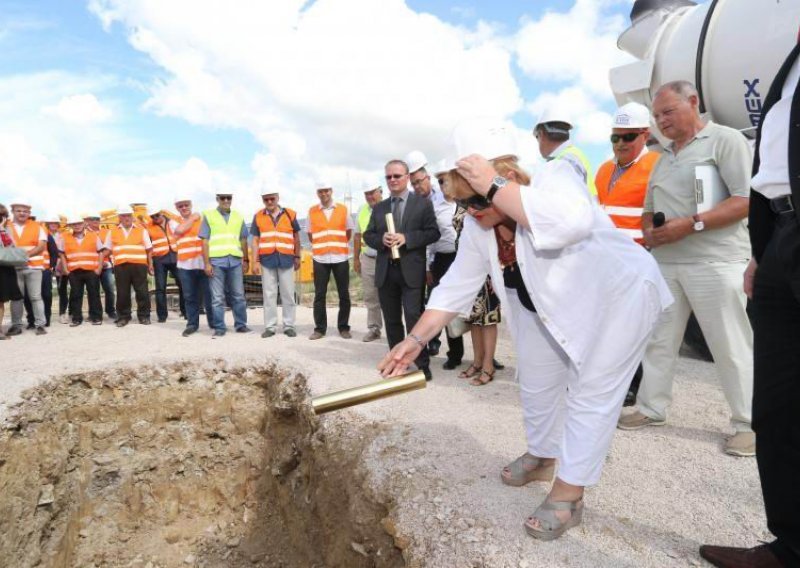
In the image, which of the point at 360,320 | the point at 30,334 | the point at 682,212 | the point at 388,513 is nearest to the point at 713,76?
the point at 682,212

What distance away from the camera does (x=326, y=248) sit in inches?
283

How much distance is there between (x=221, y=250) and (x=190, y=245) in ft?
2.72

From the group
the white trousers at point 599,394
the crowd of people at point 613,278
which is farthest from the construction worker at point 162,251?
the white trousers at point 599,394

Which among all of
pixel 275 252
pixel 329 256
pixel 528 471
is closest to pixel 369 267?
pixel 329 256

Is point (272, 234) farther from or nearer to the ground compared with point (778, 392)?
farther from the ground

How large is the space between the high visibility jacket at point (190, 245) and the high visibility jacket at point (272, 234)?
1154mm

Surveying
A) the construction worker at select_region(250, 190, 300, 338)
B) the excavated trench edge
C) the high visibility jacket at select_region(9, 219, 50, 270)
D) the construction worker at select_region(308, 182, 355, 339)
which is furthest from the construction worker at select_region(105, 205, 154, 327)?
the excavated trench edge

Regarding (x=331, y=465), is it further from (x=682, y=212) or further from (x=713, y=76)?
(x=713, y=76)

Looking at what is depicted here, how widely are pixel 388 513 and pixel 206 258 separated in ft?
18.2

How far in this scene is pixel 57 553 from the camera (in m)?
4.32

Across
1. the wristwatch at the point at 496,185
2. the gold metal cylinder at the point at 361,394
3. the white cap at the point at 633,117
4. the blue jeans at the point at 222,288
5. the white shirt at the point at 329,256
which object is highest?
the white cap at the point at 633,117

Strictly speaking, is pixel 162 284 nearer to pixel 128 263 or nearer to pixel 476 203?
pixel 128 263

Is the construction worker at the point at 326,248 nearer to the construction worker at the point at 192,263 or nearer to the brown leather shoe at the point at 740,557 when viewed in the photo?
the construction worker at the point at 192,263

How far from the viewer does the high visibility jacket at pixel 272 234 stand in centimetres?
734
